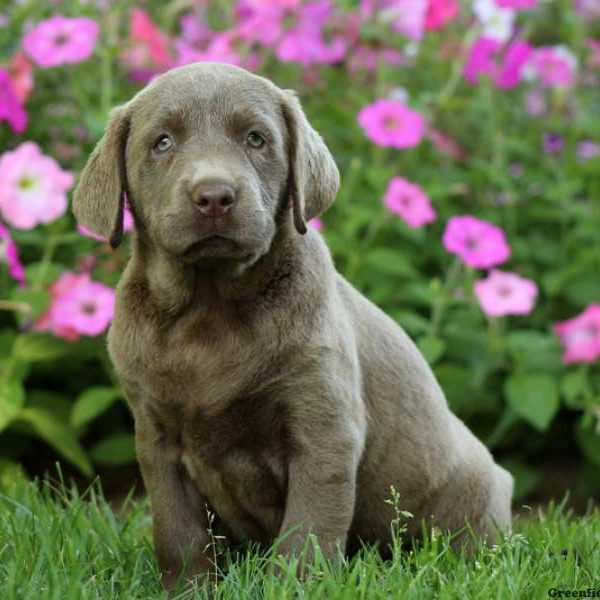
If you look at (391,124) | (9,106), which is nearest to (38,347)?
(9,106)

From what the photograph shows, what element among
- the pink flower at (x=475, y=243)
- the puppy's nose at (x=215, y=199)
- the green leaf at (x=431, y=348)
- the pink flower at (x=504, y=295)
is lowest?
the green leaf at (x=431, y=348)

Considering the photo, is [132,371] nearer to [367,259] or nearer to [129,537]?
[129,537]

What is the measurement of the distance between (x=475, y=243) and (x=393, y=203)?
1.28 feet

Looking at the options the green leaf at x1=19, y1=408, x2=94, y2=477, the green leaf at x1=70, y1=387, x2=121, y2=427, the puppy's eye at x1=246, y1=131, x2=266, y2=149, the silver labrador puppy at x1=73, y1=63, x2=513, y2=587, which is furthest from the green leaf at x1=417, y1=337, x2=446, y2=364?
the puppy's eye at x1=246, y1=131, x2=266, y2=149

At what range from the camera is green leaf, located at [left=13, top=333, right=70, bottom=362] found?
546 cm

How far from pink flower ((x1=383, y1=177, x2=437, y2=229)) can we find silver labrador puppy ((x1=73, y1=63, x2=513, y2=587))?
6.45 ft

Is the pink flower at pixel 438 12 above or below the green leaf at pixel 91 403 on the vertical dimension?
above

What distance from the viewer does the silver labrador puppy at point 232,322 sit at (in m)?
3.46

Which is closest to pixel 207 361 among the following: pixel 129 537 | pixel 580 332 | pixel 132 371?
pixel 132 371

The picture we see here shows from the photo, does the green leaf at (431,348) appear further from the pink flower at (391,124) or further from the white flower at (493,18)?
the white flower at (493,18)

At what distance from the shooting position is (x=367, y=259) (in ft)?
19.1

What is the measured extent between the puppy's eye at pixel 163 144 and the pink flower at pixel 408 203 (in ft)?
7.71

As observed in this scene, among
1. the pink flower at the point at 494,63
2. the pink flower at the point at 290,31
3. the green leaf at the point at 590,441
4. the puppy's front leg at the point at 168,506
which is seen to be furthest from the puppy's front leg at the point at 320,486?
the pink flower at the point at 494,63

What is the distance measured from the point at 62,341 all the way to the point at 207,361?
2.17 m
